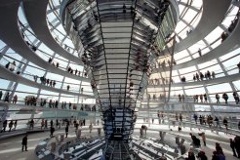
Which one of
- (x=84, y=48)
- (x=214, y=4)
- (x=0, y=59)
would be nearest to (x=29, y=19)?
(x=0, y=59)

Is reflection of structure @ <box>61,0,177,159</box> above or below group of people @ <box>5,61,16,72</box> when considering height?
below

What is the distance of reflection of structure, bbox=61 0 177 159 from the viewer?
8562 millimetres

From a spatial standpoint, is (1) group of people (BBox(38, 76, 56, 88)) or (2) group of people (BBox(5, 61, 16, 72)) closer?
(2) group of people (BBox(5, 61, 16, 72))

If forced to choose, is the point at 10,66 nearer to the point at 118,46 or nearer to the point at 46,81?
the point at 46,81

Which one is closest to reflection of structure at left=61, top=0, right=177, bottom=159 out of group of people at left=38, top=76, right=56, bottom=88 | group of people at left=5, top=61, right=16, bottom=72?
group of people at left=5, top=61, right=16, bottom=72

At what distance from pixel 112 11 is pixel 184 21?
1537 cm

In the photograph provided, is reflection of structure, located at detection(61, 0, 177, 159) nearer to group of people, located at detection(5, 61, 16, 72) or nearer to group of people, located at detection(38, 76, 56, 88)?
group of people, located at detection(5, 61, 16, 72)

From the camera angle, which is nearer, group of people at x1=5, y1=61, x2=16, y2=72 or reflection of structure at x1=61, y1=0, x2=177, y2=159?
reflection of structure at x1=61, y1=0, x2=177, y2=159

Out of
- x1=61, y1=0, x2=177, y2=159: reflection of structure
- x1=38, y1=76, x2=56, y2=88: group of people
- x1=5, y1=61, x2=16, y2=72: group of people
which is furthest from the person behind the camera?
x1=38, y1=76, x2=56, y2=88: group of people

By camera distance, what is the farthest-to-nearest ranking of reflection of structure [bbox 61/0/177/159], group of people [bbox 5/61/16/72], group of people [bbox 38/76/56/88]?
group of people [bbox 38/76/56/88], group of people [bbox 5/61/16/72], reflection of structure [bbox 61/0/177/159]

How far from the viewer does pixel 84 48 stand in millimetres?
10211

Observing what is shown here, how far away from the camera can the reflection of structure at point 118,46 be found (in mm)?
8562

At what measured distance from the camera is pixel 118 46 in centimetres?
876

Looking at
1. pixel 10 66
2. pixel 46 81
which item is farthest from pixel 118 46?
pixel 46 81
